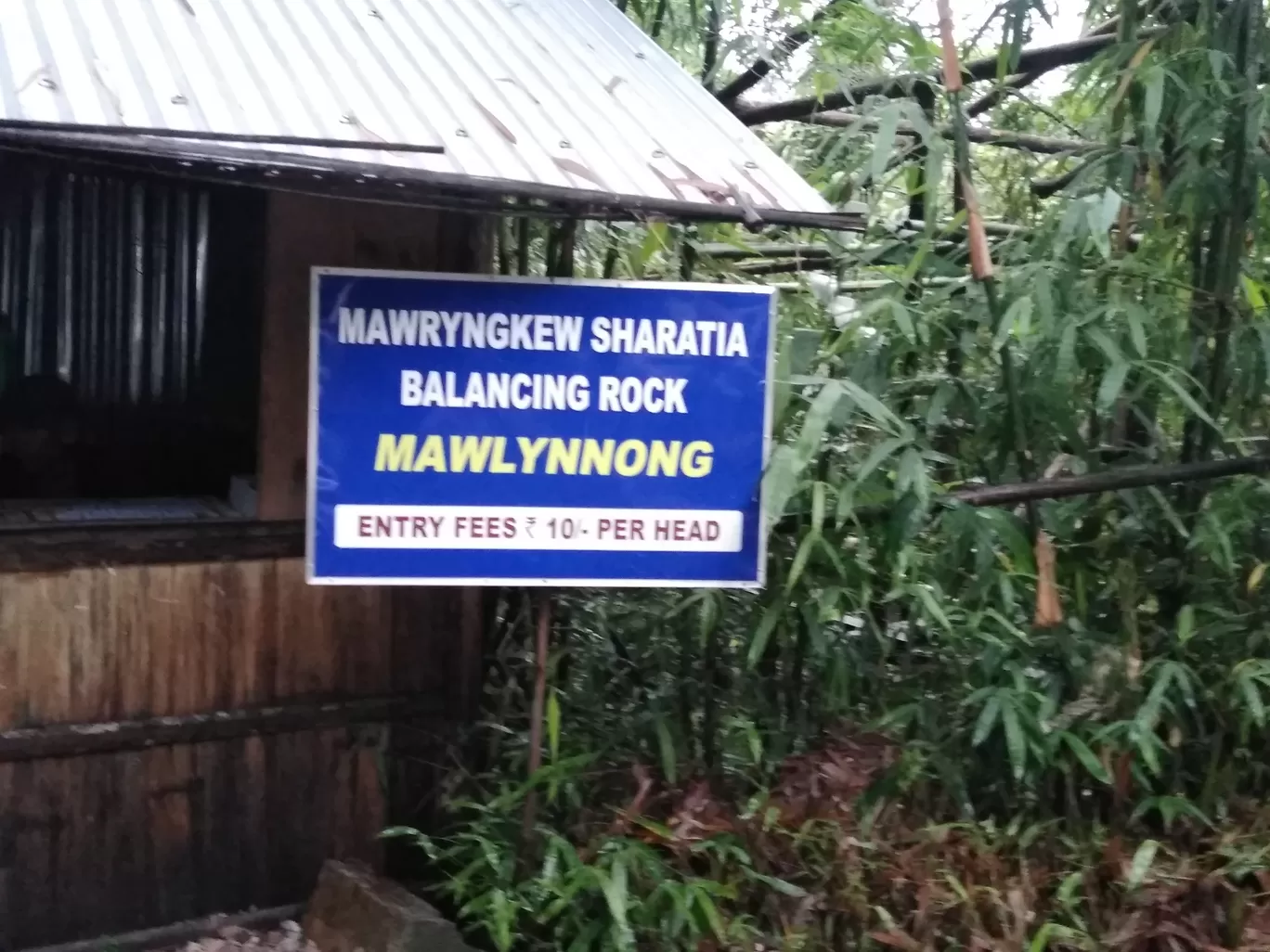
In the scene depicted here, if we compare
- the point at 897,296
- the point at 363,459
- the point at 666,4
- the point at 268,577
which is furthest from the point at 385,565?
the point at 666,4

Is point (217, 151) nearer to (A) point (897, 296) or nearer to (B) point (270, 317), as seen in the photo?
(B) point (270, 317)

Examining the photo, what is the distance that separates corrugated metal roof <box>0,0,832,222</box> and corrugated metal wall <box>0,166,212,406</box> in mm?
534

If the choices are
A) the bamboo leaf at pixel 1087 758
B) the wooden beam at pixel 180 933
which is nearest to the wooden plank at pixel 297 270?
the wooden beam at pixel 180 933

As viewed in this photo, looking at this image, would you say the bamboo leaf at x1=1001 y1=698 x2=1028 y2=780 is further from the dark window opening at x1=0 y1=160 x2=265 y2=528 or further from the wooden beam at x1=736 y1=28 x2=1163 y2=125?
the dark window opening at x1=0 y1=160 x2=265 y2=528

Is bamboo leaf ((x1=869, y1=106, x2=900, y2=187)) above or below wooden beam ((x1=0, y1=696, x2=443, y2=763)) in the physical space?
above

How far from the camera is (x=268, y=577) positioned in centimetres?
344

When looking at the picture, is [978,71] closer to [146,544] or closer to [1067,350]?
[1067,350]

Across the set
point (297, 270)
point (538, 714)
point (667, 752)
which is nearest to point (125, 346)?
point (297, 270)

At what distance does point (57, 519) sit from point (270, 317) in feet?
2.72

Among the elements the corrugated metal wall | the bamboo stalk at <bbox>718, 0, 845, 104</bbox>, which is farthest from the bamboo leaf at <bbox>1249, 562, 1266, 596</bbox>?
the corrugated metal wall

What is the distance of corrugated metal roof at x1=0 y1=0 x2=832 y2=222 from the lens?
260 cm

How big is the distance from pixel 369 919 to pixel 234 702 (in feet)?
2.50

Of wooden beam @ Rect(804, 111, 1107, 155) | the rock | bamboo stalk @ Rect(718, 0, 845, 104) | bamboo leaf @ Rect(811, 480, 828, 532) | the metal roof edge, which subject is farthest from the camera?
bamboo stalk @ Rect(718, 0, 845, 104)

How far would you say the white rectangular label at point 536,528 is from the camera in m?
2.80
